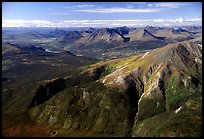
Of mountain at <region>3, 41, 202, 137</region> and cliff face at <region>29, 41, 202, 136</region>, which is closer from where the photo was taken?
cliff face at <region>29, 41, 202, 136</region>

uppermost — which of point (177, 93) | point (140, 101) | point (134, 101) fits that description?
point (177, 93)

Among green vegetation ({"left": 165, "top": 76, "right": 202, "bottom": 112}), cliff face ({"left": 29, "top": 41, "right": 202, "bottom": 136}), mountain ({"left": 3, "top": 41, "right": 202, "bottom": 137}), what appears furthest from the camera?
green vegetation ({"left": 165, "top": 76, "right": 202, "bottom": 112})

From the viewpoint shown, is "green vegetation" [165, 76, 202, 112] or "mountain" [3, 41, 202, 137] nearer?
"mountain" [3, 41, 202, 137]

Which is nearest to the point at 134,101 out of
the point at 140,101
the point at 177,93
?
the point at 140,101

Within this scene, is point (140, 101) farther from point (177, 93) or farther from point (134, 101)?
point (177, 93)

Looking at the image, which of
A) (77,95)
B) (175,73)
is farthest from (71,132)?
(175,73)

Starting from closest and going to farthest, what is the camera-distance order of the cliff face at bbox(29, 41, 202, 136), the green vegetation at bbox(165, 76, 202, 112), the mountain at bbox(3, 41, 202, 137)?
the cliff face at bbox(29, 41, 202, 136)
the mountain at bbox(3, 41, 202, 137)
the green vegetation at bbox(165, 76, 202, 112)

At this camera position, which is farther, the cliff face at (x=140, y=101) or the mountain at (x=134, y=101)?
the mountain at (x=134, y=101)

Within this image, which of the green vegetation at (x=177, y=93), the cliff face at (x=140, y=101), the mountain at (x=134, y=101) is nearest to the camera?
the cliff face at (x=140, y=101)

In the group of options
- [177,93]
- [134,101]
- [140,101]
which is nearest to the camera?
[177,93]
